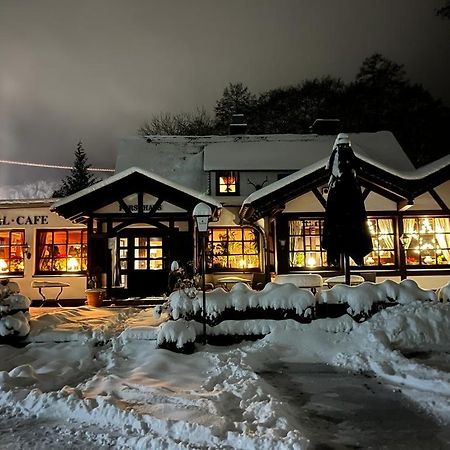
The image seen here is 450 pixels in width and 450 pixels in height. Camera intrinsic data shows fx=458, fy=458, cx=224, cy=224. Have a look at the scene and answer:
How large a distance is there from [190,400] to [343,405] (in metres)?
1.83

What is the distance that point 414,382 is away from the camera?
626 centimetres

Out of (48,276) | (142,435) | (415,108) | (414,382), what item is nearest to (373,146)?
(415,108)

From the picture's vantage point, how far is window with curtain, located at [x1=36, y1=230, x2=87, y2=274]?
16000 millimetres

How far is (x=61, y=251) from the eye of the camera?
16172 mm

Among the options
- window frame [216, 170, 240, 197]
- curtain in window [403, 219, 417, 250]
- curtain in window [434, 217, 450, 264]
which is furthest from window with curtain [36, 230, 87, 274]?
curtain in window [434, 217, 450, 264]

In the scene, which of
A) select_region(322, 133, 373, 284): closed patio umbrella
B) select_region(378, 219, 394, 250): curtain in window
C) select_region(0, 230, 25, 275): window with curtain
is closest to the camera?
select_region(322, 133, 373, 284): closed patio umbrella

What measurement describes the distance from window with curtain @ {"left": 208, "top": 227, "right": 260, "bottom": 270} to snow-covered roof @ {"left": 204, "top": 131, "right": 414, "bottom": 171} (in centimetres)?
289

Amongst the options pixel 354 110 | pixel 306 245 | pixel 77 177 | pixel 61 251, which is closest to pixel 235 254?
pixel 306 245

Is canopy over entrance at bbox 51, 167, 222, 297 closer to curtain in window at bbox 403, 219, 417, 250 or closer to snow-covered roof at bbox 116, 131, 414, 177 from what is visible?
snow-covered roof at bbox 116, 131, 414, 177

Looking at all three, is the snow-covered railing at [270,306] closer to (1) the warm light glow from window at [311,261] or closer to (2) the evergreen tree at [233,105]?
(1) the warm light glow from window at [311,261]

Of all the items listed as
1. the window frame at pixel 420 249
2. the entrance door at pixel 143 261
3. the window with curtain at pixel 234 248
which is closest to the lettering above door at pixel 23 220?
the entrance door at pixel 143 261

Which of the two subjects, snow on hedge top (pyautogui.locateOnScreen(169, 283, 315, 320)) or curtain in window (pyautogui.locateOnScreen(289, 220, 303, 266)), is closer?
snow on hedge top (pyautogui.locateOnScreen(169, 283, 315, 320))

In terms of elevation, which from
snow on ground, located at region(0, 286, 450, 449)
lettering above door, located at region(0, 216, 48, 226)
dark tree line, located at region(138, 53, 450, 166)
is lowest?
snow on ground, located at region(0, 286, 450, 449)

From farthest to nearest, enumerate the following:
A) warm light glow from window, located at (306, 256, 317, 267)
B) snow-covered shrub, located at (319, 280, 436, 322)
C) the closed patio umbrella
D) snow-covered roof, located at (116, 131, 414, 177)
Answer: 1. snow-covered roof, located at (116, 131, 414, 177)
2. warm light glow from window, located at (306, 256, 317, 267)
3. the closed patio umbrella
4. snow-covered shrub, located at (319, 280, 436, 322)
